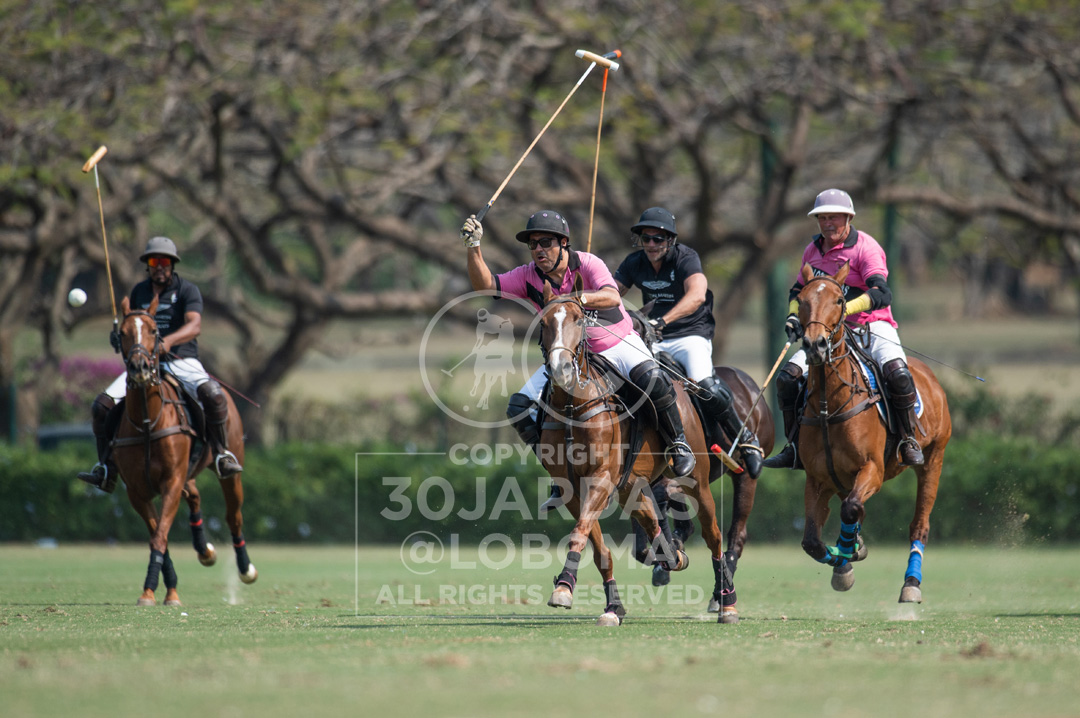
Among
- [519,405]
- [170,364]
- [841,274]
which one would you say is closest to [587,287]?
[519,405]

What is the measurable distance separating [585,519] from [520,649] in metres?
1.50

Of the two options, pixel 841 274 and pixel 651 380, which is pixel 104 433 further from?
pixel 841 274

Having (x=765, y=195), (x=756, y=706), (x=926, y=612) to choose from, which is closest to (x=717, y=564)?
(x=926, y=612)

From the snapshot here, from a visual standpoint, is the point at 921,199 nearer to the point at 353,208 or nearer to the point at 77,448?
the point at 353,208

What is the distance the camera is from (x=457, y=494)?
18.8 metres

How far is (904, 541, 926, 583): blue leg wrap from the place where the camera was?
1048cm

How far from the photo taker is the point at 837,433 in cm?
997

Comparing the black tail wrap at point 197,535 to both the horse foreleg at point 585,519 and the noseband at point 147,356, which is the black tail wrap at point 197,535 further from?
the horse foreleg at point 585,519

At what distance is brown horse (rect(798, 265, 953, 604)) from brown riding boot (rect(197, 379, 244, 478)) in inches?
208

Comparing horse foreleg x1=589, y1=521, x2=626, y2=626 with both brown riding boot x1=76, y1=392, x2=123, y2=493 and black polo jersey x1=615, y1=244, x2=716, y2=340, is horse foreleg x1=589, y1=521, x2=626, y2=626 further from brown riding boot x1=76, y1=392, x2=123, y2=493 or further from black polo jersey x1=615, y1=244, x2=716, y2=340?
brown riding boot x1=76, y1=392, x2=123, y2=493

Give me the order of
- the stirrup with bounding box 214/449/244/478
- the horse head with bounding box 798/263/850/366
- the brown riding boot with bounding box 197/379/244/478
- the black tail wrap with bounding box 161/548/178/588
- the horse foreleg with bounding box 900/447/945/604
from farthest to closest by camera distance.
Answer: the stirrup with bounding box 214/449/244/478
the brown riding boot with bounding box 197/379/244/478
the black tail wrap with bounding box 161/548/178/588
the horse foreleg with bounding box 900/447/945/604
the horse head with bounding box 798/263/850/366

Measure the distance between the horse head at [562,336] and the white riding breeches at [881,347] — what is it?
2596 mm

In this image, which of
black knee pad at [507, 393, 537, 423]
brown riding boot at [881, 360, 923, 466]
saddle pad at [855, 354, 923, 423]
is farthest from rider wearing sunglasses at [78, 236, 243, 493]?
brown riding boot at [881, 360, 923, 466]

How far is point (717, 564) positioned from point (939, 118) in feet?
42.0
